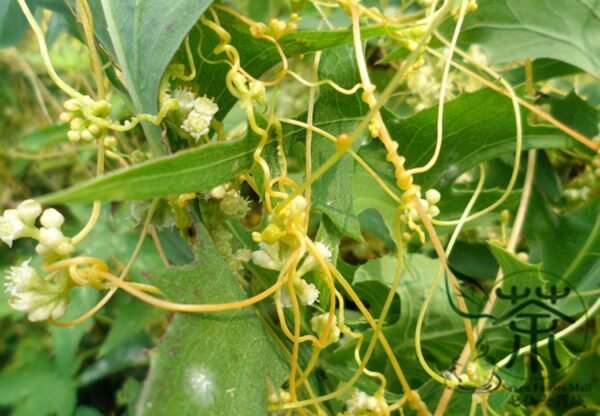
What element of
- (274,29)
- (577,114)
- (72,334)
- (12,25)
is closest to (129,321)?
(72,334)

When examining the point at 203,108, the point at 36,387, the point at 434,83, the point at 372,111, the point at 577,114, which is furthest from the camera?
the point at 36,387

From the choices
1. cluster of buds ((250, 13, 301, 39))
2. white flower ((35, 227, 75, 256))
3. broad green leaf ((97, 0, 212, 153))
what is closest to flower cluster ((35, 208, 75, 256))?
white flower ((35, 227, 75, 256))

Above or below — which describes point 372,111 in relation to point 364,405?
above

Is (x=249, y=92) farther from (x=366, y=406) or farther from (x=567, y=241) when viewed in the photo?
(x=567, y=241)

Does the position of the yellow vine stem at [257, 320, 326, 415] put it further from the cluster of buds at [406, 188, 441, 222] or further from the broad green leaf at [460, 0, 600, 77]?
the broad green leaf at [460, 0, 600, 77]

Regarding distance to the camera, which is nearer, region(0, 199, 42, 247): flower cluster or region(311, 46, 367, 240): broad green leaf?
region(0, 199, 42, 247): flower cluster

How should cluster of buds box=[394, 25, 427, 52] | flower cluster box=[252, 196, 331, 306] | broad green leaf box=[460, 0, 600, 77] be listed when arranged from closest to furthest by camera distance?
flower cluster box=[252, 196, 331, 306]
cluster of buds box=[394, 25, 427, 52]
broad green leaf box=[460, 0, 600, 77]

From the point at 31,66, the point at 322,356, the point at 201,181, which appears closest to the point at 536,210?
the point at 322,356
